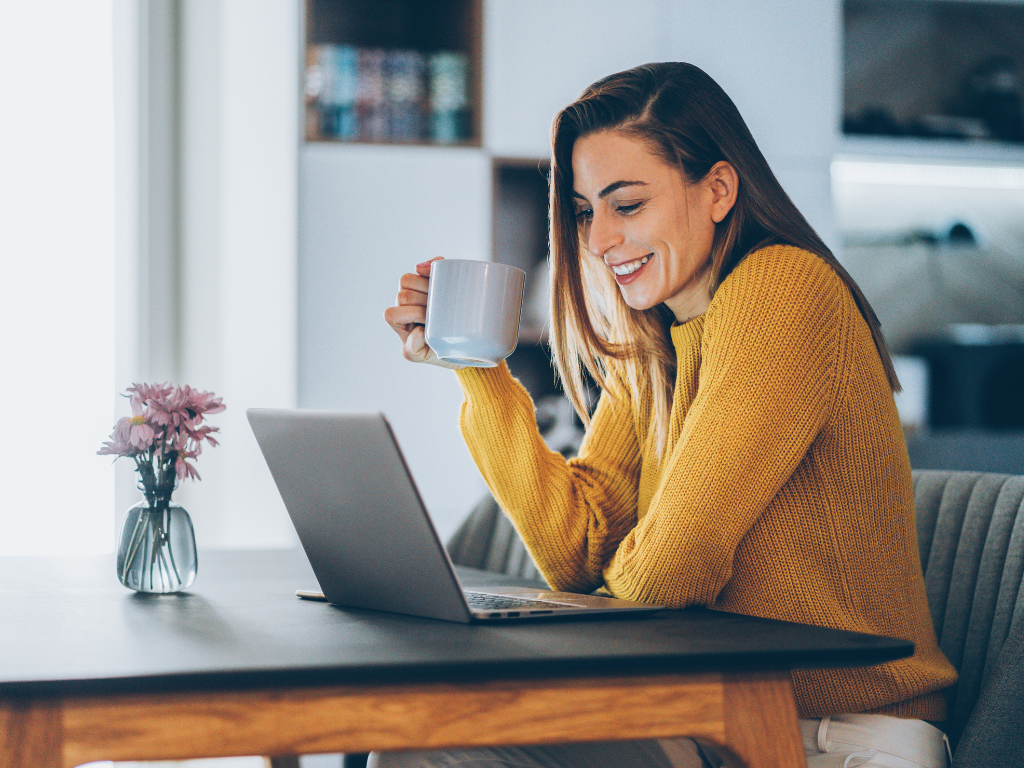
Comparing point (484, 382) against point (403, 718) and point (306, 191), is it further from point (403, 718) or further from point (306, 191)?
point (306, 191)

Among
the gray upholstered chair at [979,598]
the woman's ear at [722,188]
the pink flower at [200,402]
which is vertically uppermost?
the woman's ear at [722,188]

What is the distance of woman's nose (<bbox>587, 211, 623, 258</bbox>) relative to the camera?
46.9 inches

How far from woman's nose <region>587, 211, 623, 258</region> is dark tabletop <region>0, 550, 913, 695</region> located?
490 mm

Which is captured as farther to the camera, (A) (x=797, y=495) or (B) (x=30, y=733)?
(A) (x=797, y=495)

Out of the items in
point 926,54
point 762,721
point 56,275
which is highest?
point 926,54

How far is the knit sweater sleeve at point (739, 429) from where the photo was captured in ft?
2.89

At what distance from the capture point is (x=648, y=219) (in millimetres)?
1163

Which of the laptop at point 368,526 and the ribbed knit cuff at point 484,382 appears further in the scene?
the ribbed knit cuff at point 484,382

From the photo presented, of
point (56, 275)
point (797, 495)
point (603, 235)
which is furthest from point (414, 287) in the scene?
point (56, 275)

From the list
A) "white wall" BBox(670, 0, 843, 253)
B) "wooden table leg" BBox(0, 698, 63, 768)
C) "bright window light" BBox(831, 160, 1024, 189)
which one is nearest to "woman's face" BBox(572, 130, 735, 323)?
"wooden table leg" BBox(0, 698, 63, 768)

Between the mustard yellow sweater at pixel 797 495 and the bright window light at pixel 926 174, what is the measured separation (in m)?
2.18

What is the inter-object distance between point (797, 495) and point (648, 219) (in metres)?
0.39

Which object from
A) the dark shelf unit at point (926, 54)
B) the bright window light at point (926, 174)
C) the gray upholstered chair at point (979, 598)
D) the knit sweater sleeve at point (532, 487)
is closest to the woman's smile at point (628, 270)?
the knit sweater sleeve at point (532, 487)

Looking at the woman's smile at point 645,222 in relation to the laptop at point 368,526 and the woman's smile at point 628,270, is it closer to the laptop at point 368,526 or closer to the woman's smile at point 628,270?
the woman's smile at point 628,270
